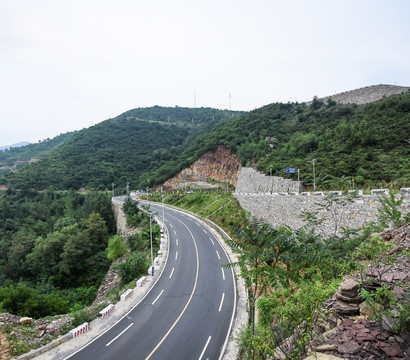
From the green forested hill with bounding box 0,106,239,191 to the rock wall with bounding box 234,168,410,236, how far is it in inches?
2012

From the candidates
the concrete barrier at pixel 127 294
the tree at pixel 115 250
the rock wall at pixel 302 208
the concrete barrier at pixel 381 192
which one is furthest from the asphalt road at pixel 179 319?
the tree at pixel 115 250

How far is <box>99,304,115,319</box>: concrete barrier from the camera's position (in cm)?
1289

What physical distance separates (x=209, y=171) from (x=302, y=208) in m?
45.0

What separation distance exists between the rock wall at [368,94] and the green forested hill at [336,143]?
3.21m

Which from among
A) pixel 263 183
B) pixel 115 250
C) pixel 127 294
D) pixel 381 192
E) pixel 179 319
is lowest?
pixel 115 250

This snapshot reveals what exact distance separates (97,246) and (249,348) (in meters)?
32.3

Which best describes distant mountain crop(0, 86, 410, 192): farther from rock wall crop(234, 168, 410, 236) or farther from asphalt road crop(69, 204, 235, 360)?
asphalt road crop(69, 204, 235, 360)

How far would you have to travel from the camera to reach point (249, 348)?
748 centimetres

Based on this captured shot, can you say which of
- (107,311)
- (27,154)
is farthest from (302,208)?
(27,154)

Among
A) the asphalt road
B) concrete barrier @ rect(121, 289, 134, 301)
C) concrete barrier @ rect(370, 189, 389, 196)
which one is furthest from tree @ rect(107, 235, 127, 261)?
concrete barrier @ rect(370, 189, 389, 196)

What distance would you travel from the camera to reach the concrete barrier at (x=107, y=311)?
12891 mm

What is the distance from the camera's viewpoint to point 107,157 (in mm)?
85188

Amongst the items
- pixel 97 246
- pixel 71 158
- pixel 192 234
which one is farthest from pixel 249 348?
pixel 71 158

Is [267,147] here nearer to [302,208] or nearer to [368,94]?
[368,94]
